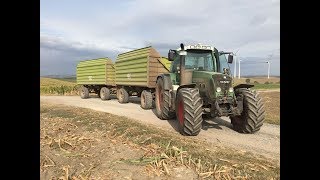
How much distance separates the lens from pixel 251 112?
8.52 meters

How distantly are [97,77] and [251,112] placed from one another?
14758 mm

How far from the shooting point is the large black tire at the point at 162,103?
10508mm

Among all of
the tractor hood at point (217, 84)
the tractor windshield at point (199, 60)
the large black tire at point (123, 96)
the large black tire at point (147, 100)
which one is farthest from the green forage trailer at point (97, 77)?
the tractor hood at point (217, 84)

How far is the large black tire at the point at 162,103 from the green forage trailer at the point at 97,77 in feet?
29.0

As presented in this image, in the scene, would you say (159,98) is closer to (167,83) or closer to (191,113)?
(167,83)

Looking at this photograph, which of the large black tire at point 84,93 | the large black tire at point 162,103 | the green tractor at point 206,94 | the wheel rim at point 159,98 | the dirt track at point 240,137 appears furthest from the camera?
the large black tire at point 84,93

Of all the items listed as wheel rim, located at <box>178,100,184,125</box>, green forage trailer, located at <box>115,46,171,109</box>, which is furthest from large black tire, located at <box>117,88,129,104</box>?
wheel rim, located at <box>178,100,184,125</box>

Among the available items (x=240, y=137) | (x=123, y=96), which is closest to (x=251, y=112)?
(x=240, y=137)

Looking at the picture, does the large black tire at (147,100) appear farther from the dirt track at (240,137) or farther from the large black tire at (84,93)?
the large black tire at (84,93)

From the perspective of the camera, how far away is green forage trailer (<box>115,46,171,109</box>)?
49.0ft
